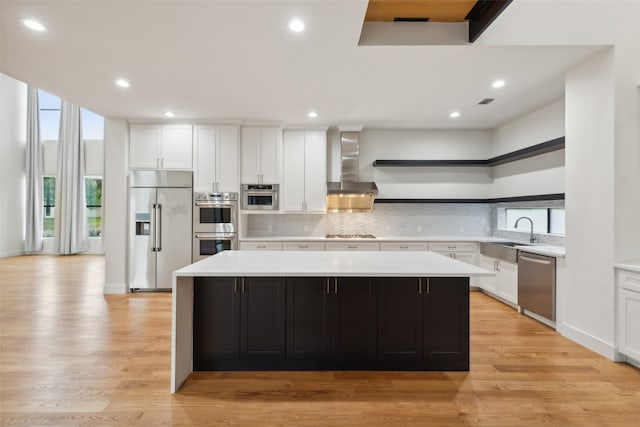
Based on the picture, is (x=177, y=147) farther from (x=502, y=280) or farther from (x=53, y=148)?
(x=53, y=148)

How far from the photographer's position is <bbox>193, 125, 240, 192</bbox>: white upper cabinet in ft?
17.4

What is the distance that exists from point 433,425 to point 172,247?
14.7 ft

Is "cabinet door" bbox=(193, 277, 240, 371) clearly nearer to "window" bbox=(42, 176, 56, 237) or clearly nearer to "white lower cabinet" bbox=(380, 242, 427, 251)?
"white lower cabinet" bbox=(380, 242, 427, 251)

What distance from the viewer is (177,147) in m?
5.32

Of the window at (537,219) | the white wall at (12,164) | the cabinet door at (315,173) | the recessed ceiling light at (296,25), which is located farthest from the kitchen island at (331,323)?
the white wall at (12,164)

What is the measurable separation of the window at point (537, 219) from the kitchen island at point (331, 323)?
2.82 metres

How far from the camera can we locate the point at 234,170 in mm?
5344

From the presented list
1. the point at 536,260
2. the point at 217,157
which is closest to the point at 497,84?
the point at 536,260

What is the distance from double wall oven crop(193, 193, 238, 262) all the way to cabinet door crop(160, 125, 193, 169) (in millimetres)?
589

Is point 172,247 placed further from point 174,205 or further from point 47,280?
point 47,280

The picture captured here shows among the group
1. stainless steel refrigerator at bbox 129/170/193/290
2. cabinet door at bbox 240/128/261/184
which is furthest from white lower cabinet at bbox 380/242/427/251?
stainless steel refrigerator at bbox 129/170/193/290

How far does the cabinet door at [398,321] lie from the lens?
2.70m

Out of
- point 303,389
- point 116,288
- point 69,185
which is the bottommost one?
point 303,389

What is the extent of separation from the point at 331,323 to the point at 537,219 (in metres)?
3.98
